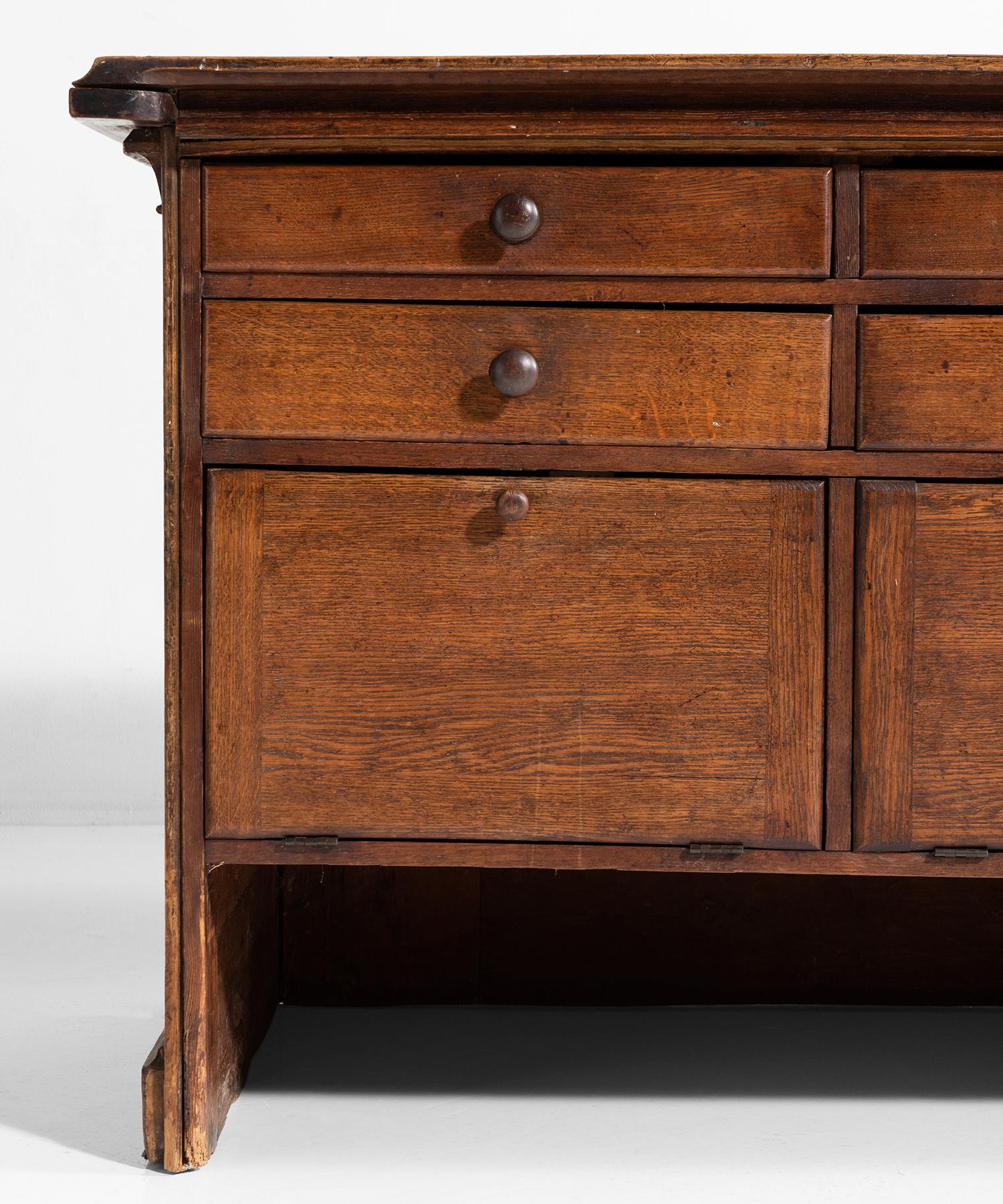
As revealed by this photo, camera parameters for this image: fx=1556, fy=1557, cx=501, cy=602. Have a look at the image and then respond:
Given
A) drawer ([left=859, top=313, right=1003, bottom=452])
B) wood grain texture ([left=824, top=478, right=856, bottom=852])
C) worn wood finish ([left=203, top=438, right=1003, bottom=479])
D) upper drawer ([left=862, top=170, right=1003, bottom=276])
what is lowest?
wood grain texture ([left=824, top=478, right=856, bottom=852])

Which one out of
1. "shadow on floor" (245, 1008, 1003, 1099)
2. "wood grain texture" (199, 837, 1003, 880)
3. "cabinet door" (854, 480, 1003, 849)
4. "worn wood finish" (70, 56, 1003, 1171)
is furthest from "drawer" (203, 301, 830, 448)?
"shadow on floor" (245, 1008, 1003, 1099)

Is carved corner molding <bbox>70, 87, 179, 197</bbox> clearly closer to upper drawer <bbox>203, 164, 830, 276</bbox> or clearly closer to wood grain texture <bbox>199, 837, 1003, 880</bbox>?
upper drawer <bbox>203, 164, 830, 276</bbox>

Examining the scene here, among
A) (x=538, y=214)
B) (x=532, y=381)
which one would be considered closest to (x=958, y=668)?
(x=532, y=381)

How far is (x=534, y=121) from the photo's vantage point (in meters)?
1.51

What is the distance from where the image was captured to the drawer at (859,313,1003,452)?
59.9 inches

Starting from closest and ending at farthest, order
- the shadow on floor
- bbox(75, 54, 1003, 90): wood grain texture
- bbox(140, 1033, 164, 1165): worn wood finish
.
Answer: bbox(75, 54, 1003, 90): wood grain texture, bbox(140, 1033, 164, 1165): worn wood finish, the shadow on floor

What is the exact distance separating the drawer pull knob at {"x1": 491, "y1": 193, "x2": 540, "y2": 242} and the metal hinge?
2.41 ft

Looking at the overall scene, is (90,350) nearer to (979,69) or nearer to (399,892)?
(399,892)

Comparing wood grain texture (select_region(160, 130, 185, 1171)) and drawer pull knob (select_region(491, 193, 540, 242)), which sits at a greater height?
drawer pull knob (select_region(491, 193, 540, 242))

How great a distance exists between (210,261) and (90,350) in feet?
5.47

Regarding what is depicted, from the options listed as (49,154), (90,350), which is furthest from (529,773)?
(49,154)

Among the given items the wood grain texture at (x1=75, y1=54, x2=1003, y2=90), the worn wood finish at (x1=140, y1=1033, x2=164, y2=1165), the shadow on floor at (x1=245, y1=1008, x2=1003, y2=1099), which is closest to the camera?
the wood grain texture at (x1=75, y1=54, x2=1003, y2=90)

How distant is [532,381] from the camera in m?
1.52

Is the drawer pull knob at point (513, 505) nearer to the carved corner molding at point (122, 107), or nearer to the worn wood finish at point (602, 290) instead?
the worn wood finish at point (602, 290)
